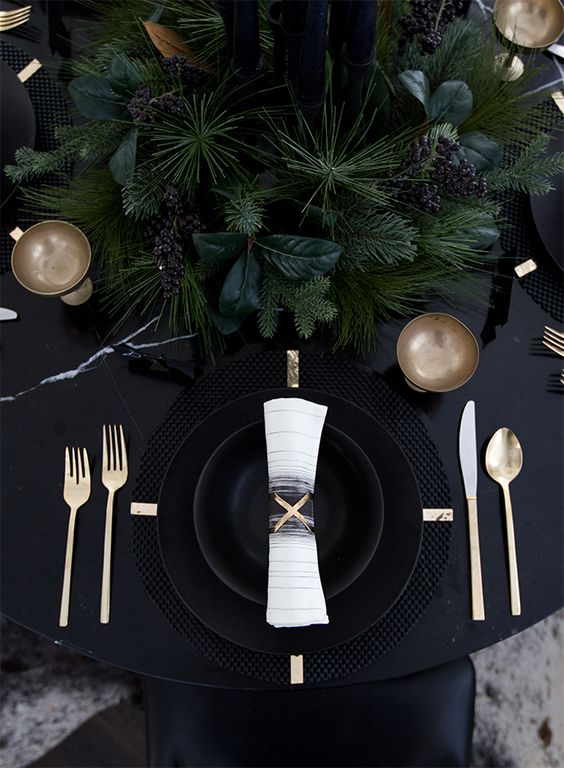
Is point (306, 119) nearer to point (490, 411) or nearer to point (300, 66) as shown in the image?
point (300, 66)

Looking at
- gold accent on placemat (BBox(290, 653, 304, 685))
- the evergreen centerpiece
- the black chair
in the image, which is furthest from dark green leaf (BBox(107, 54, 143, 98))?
the black chair

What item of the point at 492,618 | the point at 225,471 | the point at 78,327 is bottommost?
the point at 492,618

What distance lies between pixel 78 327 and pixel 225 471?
0.63ft

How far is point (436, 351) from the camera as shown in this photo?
542 mm

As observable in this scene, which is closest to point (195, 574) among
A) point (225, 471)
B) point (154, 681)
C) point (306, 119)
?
point (225, 471)

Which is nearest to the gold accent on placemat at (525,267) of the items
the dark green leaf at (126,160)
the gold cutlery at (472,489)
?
the gold cutlery at (472,489)

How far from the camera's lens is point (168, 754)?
2.23 ft

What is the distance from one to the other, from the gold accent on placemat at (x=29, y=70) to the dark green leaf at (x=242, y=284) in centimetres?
31

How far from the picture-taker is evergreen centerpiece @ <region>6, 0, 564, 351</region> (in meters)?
0.43

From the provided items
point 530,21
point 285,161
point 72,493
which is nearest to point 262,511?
point 72,493

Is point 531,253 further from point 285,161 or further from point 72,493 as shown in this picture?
point 72,493

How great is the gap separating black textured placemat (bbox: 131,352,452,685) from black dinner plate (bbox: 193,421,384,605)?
0.05 metres

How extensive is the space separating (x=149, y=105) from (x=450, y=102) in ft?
0.69

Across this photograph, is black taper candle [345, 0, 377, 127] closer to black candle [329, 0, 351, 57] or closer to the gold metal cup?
black candle [329, 0, 351, 57]
